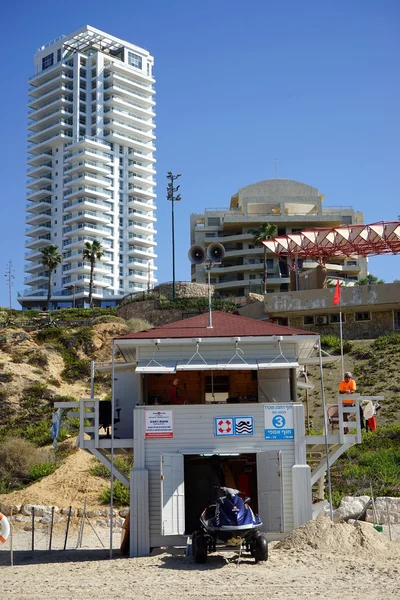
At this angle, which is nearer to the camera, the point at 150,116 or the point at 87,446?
the point at 87,446

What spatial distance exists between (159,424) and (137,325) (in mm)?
38788

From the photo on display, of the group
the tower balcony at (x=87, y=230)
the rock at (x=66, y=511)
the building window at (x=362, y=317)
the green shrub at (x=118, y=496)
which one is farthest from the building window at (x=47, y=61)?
the rock at (x=66, y=511)

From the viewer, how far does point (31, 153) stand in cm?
13100

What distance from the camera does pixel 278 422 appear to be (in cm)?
2056

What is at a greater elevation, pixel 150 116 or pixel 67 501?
pixel 150 116

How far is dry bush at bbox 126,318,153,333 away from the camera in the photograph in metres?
58.1

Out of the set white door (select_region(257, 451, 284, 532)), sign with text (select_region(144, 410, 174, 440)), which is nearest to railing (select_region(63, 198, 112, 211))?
sign with text (select_region(144, 410, 174, 440))

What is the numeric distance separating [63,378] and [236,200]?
62.8 metres

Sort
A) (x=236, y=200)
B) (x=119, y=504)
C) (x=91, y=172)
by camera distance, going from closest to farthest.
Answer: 1. (x=119, y=504)
2. (x=236, y=200)
3. (x=91, y=172)

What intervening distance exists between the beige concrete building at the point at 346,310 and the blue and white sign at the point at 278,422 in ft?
91.4

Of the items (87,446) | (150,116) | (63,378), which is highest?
(150,116)

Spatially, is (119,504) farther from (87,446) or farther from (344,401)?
(344,401)

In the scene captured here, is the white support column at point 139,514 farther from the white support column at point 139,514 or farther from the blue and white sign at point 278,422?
the blue and white sign at point 278,422

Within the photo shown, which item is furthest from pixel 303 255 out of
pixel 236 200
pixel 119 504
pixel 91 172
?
pixel 91 172
